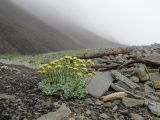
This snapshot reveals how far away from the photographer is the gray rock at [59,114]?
9039 millimetres

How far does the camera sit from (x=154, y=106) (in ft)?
33.2

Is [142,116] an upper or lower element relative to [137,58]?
lower

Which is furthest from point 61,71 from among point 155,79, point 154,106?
point 155,79

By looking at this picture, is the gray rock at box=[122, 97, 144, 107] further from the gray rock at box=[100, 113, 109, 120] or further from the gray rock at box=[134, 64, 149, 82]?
the gray rock at box=[134, 64, 149, 82]

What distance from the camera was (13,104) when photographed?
9562mm

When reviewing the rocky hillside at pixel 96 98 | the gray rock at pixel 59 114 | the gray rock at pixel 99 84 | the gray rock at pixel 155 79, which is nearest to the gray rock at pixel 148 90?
the rocky hillside at pixel 96 98

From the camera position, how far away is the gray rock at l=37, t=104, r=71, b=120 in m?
9.04

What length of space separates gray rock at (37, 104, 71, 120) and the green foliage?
0.57 metres

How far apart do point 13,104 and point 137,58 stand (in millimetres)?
5188

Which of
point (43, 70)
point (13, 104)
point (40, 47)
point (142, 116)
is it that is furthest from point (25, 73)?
point (40, 47)

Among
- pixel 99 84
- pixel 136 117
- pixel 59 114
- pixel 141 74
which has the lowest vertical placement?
pixel 136 117

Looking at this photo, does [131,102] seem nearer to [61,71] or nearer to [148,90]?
[148,90]

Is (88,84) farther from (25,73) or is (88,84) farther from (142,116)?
(25,73)

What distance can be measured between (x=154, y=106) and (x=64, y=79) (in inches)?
90.0
